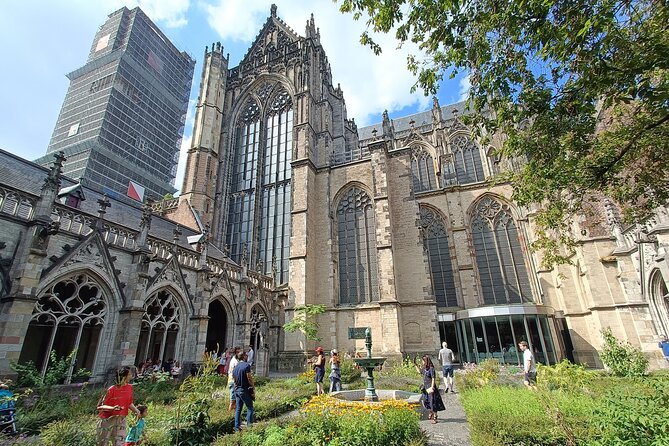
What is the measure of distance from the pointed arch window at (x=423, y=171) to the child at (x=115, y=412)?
2558cm

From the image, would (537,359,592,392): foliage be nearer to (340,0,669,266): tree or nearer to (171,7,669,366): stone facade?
(340,0,669,266): tree

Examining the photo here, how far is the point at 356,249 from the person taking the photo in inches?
832

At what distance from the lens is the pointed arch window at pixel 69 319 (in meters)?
9.52

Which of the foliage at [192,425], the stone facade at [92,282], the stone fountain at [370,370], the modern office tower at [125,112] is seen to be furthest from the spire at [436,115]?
the modern office tower at [125,112]

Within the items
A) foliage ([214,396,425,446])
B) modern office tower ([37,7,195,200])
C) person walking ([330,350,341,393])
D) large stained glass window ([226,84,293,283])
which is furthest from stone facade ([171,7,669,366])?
modern office tower ([37,7,195,200])

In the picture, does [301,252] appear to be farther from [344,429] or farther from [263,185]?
[344,429]

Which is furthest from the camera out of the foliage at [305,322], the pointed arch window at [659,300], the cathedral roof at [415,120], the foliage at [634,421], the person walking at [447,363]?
the cathedral roof at [415,120]

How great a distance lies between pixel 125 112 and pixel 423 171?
40.1 metres

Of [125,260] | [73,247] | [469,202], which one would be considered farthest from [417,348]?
[73,247]

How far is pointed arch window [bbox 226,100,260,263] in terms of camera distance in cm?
2426

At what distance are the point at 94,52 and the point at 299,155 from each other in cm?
4680

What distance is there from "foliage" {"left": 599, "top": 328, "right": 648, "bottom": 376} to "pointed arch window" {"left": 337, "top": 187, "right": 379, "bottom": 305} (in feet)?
35.7

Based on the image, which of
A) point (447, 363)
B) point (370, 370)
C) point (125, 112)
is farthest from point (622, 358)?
point (125, 112)

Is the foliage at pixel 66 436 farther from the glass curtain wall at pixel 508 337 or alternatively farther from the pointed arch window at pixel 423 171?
the pointed arch window at pixel 423 171
